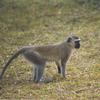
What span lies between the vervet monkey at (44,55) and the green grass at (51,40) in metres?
0.33

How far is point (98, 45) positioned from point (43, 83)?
5.17 metres

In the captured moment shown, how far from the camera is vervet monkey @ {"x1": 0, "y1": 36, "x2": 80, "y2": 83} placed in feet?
37.5

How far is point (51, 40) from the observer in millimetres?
17641

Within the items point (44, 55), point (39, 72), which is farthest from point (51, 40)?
point (39, 72)

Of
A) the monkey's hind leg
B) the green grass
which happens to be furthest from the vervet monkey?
the green grass

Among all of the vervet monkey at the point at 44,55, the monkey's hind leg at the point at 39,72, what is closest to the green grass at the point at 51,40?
the monkey's hind leg at the point at 39,72

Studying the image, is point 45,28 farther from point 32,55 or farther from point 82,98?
point 82,98

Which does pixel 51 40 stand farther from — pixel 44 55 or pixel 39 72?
pixel 39 72

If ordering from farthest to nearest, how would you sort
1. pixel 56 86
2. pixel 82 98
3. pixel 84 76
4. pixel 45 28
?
pixel 45 28, pixel 84 76, pixel 56 86, pixel 82 98

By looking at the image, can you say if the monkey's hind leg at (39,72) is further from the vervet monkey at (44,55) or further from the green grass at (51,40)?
the green grass at (51,40)

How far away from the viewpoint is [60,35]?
1862 centimetres

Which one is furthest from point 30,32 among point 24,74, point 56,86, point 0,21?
point 56,86

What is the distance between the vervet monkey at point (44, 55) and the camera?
11.4m

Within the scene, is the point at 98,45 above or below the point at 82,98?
above
